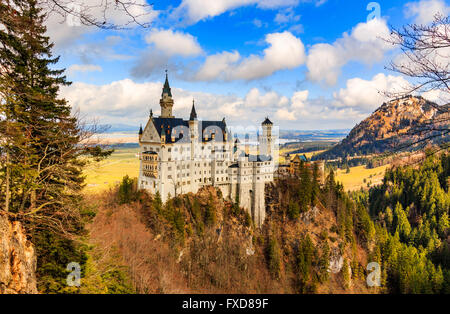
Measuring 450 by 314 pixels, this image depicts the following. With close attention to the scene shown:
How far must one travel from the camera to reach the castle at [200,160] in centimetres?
5597

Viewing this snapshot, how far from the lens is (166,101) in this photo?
64438 mm

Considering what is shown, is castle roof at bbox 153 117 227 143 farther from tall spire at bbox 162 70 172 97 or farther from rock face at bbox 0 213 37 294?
rock face at bbox 0 213 37 294

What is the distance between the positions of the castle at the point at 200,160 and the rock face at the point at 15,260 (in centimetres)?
3996

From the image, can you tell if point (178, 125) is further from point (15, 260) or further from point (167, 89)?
point (15, 260)

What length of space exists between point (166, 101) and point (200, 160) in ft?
53.9

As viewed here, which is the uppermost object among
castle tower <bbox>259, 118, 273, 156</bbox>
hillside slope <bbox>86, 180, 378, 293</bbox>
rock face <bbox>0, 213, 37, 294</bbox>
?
castle tower <bbox>259, 118, 273, 156</bbox>

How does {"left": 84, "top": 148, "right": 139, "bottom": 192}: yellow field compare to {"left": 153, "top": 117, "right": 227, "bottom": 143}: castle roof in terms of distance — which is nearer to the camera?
{"left": 84, "top": 148, "right": 139, "bottom": 192}: yellow field

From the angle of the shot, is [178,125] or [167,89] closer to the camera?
[178,125]

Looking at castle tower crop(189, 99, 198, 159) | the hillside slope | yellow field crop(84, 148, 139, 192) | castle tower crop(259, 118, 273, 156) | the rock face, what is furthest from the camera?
castle tower crop(259, 118, 273, 156)

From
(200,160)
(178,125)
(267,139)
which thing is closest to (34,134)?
(178,125)

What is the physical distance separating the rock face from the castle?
131 ft

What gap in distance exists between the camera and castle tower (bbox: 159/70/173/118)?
64.4m

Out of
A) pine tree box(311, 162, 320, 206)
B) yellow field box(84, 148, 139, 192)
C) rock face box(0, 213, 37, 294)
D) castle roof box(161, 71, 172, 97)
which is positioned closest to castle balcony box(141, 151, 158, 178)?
yellow field box(84, 148, 139, 192)
